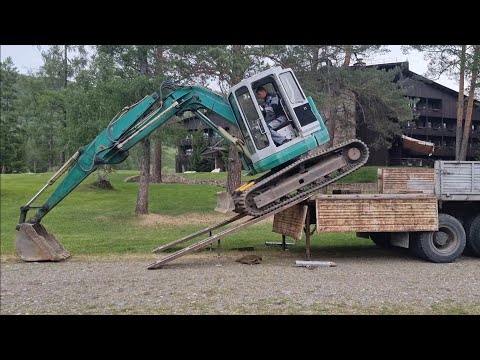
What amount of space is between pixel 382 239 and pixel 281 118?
16.2 ft

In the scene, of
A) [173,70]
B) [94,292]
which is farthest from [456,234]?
[173,70]

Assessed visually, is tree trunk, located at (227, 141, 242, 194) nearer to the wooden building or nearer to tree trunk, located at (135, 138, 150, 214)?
tree trunk, located at (135, 138, 150, 214)

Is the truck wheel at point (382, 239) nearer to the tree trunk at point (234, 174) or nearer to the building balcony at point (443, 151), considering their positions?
the tree trunk at point (234, 174)

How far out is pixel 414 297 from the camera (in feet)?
25.1

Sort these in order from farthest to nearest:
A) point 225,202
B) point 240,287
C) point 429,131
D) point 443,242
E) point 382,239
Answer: point 429,131 → point 382,239 → point 225,202 → point 443,242 → point 240,287

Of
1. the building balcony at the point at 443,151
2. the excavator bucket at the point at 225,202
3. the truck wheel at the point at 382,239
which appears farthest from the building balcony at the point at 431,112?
the excavator bucket at the point at 225,202

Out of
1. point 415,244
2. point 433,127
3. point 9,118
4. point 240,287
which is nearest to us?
point 240,287

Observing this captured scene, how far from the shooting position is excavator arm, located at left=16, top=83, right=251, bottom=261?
11.0 metres

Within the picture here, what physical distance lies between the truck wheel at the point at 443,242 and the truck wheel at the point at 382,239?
1.58 metres

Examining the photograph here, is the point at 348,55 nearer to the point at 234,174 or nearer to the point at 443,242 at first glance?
the point at 234,174

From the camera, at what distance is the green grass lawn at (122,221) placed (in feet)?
48.2

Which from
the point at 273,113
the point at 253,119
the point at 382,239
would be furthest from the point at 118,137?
the point at 382,239

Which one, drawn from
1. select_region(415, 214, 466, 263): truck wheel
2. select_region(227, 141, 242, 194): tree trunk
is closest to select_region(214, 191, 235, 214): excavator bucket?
select_region(415, 214, 466, 263): truck wheel

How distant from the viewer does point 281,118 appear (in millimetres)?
10562
